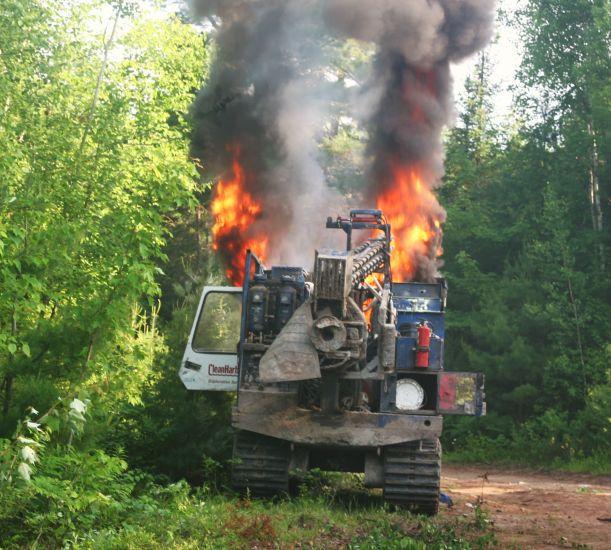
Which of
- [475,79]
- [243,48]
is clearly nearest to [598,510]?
[243,48]

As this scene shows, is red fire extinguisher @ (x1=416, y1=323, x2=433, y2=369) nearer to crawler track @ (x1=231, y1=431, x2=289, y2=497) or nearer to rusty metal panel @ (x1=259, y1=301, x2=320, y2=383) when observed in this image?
rusty metal panel @ (x1=259, y1=301, x2=320, y2=383)

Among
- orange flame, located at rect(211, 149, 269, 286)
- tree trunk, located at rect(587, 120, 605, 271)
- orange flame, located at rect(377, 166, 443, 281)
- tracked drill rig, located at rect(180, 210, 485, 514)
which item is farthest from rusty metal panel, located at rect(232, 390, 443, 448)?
tree trunk, located at rect(587, 120, 605, 271)

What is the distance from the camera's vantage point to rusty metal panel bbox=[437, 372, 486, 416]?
11734mm

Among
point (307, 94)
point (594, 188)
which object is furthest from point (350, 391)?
point (594, 188)

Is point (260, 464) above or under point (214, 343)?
under

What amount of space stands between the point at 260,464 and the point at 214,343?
2203mm

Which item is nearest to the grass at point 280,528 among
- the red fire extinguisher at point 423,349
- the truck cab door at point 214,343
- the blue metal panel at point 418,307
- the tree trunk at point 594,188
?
the red fire extinguisher at point 423,349

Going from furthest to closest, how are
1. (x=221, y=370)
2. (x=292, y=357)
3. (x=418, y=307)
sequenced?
(x=221, y=370) → (x=418, y=307) → (x=292, y=357)

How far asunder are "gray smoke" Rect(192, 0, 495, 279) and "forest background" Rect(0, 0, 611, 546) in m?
0.52

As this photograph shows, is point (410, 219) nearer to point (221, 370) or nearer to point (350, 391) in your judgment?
point (221, 370)

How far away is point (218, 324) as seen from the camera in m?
13.5

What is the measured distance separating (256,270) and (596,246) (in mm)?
20616

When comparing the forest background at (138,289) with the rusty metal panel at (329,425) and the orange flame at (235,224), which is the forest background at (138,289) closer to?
the orange flame at (235,224)

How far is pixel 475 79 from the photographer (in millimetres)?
44094
